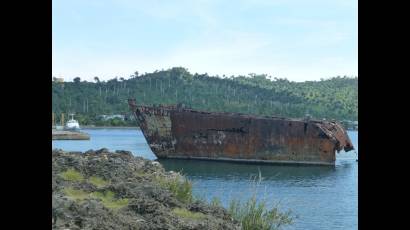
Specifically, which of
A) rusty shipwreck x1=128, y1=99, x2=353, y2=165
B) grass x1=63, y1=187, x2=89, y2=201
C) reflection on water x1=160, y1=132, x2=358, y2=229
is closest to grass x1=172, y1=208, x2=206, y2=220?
grass x1=63, y1=187, x2=89, y2=201

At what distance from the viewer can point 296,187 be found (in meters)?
19.0

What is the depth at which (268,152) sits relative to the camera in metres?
25.4

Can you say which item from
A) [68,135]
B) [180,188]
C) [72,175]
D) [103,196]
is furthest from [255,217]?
[68,135]

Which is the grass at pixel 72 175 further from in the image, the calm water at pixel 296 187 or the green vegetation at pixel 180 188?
the calm water at pixel 296 187

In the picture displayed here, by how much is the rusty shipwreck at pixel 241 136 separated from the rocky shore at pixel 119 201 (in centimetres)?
1615

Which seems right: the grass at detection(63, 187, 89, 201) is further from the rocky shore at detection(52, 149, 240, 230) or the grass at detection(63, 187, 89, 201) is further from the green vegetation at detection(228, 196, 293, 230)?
the green vegetation at detection(228, 196, 293, 230)

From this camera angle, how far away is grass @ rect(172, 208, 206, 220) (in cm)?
622

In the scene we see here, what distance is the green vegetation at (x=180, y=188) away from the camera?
7363mm

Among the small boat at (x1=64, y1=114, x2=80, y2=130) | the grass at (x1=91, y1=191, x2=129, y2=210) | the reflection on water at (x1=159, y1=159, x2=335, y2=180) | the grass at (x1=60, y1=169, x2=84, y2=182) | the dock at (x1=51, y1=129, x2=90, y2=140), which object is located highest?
the grass at (x1=60, y1=169, x2=84, y2=182)

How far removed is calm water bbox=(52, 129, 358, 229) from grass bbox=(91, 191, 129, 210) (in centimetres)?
204

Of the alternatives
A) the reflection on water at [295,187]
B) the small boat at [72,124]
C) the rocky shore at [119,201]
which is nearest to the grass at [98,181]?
the rocky shore at [119,201]

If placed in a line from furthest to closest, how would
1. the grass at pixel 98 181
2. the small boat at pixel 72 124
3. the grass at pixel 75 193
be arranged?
the small boat at pixel 72 124 < the grass at pixel 98 181 < the grass at pixel 75 193
